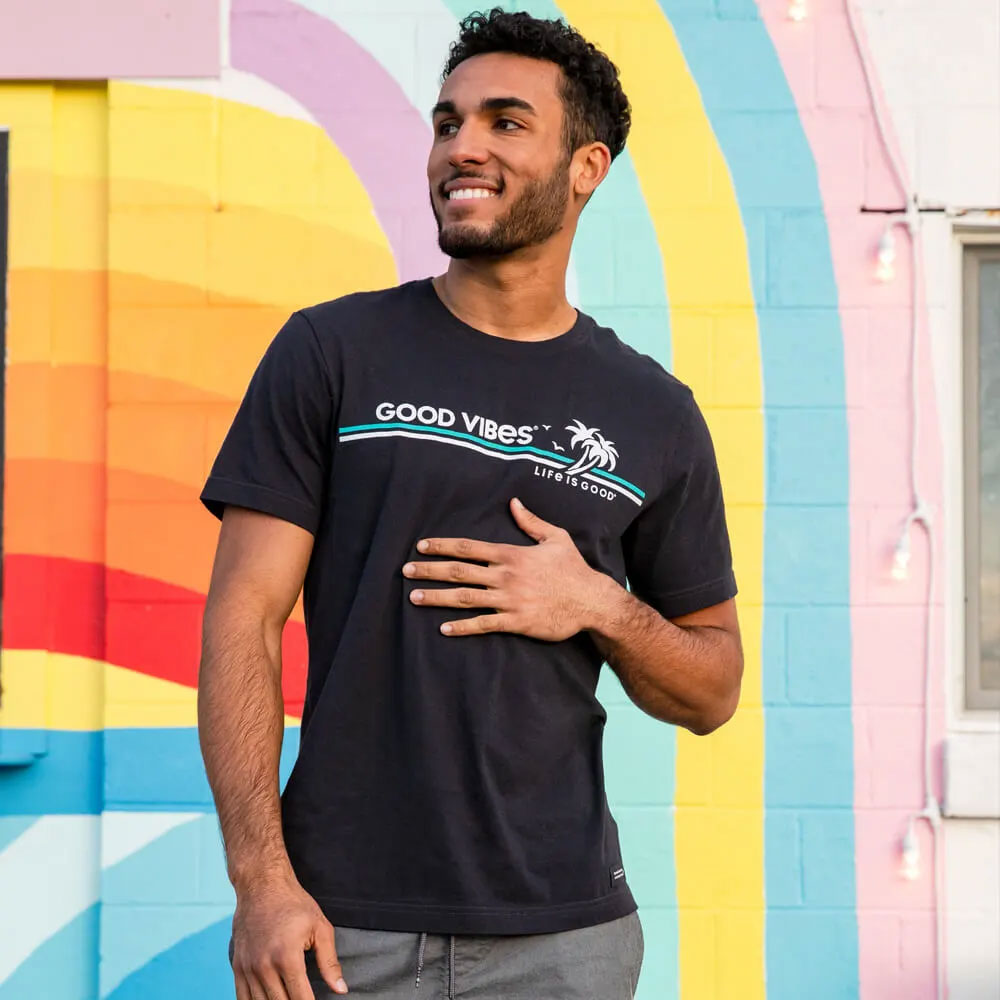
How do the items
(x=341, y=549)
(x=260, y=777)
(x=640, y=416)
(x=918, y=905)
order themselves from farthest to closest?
(x=918, y=905) → (x=640, y=416) → (x=341, y=549) → (x=260, y=777)

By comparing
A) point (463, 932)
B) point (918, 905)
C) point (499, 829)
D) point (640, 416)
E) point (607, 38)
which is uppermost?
point (607, 38)

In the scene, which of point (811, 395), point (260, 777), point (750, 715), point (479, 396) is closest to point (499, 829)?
point (260, 777)

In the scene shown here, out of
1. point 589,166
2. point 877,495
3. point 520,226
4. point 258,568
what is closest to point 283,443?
point 258,568

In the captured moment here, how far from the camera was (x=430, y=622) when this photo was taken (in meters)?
1.72

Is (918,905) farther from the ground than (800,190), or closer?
closer

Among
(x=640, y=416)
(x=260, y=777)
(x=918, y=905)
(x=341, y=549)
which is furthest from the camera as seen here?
(x=918, y=905)

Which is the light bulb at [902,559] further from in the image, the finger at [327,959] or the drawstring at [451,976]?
the finger at [327,959]

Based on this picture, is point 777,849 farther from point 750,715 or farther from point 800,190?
point 800,190

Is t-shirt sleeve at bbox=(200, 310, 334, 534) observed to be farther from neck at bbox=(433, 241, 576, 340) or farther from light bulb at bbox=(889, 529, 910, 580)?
light bulb at bbox=(889, 529, 910, 580)

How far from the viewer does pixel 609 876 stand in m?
1.82

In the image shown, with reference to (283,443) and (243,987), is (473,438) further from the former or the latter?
(243,987)

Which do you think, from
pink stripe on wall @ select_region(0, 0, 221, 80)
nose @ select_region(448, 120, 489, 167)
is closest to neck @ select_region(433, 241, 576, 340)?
nose @ select_region(448, 120, 489, 167)

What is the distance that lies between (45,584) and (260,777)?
5.75 feet

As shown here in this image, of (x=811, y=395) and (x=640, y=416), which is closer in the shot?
(x=640, y=416)
